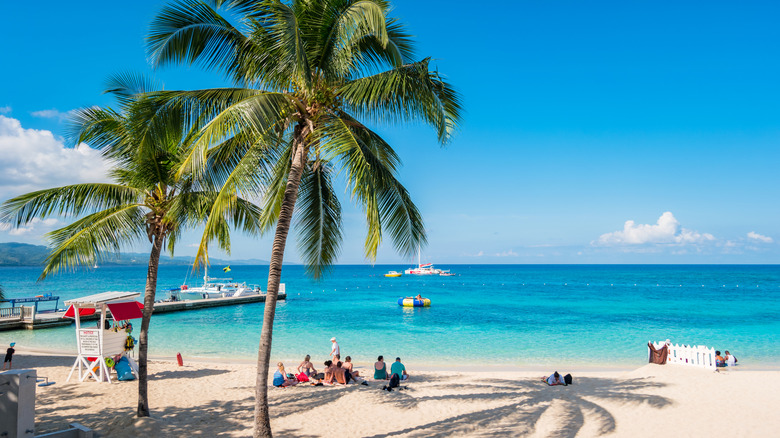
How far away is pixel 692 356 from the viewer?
1534 centimetres

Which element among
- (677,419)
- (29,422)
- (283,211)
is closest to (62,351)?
(29,422)

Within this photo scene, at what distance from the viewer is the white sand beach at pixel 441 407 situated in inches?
348

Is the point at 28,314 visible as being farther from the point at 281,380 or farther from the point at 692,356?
the point at 692,356

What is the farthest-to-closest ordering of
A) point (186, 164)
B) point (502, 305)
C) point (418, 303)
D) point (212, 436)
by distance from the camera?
point (502, 305), point (418, 303), point (212, 436), point (186, 164)

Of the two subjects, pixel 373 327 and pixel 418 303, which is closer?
pixel 373 327

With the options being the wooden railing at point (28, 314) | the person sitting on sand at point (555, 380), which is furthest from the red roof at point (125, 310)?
the wooden railing at point (28, 314)

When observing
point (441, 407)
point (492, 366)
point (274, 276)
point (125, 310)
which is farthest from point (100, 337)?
point (492, 366)

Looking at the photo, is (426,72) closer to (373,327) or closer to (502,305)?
(373,327)

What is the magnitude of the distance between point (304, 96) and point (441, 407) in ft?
25.1

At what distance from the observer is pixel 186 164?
19.5ft

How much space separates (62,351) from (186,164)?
2108 cm

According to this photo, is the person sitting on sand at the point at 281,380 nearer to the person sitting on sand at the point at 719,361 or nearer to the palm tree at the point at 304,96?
the palm tree at the point at 304,96

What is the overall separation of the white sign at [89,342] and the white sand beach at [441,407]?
898 millimetres

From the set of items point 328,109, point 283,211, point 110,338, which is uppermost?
point 328,109
